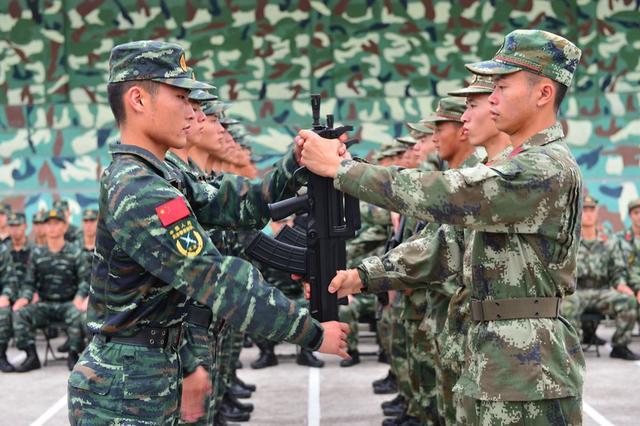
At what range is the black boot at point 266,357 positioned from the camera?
10.6 metres

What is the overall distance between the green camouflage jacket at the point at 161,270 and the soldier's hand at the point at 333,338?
0.11 ft

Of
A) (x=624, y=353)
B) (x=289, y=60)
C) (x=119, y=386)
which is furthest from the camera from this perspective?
(x=289, y=60)

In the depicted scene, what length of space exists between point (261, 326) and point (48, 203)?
1599 centimetres

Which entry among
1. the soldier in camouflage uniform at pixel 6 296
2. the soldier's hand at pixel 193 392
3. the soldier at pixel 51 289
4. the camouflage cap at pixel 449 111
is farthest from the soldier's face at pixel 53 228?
the soldier's hand at pixel 193 392

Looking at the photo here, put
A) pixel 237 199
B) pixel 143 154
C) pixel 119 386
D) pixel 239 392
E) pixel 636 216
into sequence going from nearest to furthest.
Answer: pixel 119 386 → pixel 143 154 → pixel 237 199 → pixel 239 392 → pixel 636 216

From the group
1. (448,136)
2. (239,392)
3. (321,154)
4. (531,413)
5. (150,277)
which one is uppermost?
(321,154)

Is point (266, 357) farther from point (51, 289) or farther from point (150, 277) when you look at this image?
point (150, 277)

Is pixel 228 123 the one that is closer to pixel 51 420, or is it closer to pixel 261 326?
pixel 51 420

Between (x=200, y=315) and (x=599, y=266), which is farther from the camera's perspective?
(x=599, y=266)

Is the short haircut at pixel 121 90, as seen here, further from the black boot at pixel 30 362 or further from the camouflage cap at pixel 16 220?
the camouflage cap at pixel 16 220

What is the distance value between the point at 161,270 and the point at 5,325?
332 inches

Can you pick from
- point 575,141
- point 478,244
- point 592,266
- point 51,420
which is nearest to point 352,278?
point 478,244

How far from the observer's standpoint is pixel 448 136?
6137 millimetres

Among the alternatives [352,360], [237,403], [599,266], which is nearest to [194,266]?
[237,403]
